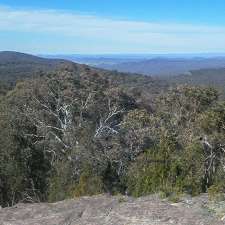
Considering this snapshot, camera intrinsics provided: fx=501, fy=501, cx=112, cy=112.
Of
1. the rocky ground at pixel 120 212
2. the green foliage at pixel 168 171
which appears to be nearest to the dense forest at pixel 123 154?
the green foliage at pixel 168 171

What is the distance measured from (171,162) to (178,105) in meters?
16.9

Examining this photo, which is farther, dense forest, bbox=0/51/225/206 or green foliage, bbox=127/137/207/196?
dense forest, bbox=0/51/225/206

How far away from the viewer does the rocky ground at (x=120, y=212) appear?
8695 millimetres

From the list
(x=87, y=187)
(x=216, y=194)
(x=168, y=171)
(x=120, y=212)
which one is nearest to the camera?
(x=120, y=212)

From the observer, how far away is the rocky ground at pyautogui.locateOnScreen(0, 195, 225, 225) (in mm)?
8695

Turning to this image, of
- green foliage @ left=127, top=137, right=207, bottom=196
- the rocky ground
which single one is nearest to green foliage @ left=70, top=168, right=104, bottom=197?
green foliage @ left=127, top=137, right=207, bottom=196

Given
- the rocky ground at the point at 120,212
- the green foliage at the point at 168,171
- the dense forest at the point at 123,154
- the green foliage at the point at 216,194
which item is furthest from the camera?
the dense forest at the point at 123,154

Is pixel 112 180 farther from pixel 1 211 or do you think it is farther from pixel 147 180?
pixel 1 211

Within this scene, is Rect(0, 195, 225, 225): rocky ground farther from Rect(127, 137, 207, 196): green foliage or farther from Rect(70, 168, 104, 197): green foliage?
Rect(70, 168, 104, 197): green foliage

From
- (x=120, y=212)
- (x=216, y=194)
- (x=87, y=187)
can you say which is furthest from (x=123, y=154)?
(x=120, y=212)

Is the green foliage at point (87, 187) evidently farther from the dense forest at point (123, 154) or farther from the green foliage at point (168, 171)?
the green foliage at point (168, 171)

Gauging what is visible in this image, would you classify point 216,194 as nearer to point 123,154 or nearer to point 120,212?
point 120,212

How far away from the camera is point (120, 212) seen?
932 cm

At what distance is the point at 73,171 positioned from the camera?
20.4m
